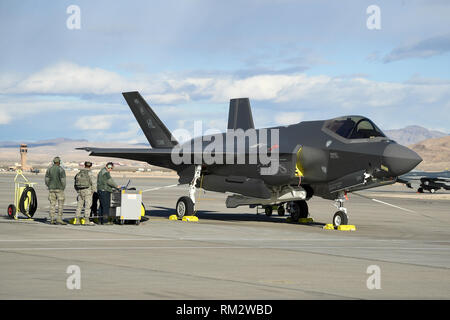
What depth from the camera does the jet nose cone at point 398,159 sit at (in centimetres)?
1986

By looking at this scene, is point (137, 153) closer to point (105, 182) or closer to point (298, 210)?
point (105, 182)

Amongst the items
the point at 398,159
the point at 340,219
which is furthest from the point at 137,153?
the point at 398,159

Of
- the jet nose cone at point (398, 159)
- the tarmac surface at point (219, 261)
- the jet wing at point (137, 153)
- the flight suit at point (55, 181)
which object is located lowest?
the tarmac surface at point (219, 261)

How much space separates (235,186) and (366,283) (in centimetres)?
1362

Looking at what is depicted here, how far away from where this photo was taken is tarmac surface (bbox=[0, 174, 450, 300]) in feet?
30.5

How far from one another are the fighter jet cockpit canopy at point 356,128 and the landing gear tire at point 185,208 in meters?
5.99

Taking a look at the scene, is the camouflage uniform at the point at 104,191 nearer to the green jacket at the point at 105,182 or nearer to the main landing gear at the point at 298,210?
the green jacket at the point at 105,182

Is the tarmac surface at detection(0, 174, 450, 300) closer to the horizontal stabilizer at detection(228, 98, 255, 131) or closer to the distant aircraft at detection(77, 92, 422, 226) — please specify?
the distant aircraft at detection(77, 92, 422, 226)

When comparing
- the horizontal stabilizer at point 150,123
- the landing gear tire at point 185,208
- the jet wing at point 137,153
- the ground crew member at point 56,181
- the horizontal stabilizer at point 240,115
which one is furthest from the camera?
the horizontal stabilizer at point 240,115

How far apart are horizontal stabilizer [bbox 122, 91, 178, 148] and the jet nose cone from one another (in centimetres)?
1018

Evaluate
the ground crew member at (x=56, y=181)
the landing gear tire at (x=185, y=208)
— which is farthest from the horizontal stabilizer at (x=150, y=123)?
the ground crew member at (x=56, y=181)

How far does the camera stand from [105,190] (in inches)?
827

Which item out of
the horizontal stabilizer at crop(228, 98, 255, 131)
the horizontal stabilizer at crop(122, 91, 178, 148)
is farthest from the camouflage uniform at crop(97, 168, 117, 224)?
the horizontal stabilizer at crop(228, 98, 255, 131)
